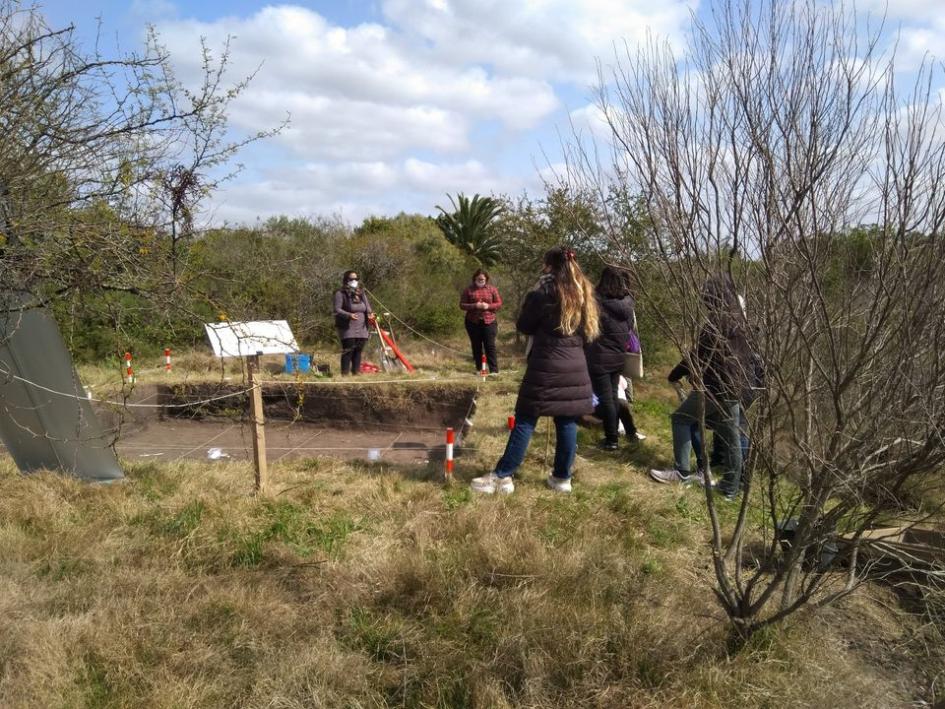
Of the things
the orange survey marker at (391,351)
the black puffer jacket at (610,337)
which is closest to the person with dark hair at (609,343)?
the black puffer jacket at (610,337)

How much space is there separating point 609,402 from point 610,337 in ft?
1.77

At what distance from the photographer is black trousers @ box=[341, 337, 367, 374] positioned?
9.95 m

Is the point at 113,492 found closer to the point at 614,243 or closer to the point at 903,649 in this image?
the point at 614,243

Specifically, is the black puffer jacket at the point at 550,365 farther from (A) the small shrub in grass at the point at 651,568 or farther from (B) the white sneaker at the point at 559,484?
(A) the small shrub in grass at the point at 651,568

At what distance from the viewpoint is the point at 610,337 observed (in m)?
5.75

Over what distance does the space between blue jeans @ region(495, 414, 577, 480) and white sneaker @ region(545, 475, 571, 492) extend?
2 centimetres

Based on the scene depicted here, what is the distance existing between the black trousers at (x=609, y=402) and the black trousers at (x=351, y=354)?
477cm

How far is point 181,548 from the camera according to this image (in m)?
3.78

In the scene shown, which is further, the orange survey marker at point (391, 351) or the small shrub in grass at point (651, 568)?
the orange survey marker at point (391, 351)

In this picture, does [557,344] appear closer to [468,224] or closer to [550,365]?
[550,365]

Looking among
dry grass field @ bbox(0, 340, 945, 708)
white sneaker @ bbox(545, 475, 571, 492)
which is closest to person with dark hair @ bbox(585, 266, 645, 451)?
white sneaker @ bbox(545, 475, 571, 492)

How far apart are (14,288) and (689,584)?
3941 millimetres

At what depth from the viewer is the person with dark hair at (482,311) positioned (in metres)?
9.41

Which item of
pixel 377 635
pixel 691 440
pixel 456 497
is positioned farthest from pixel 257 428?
pixel 691 440
